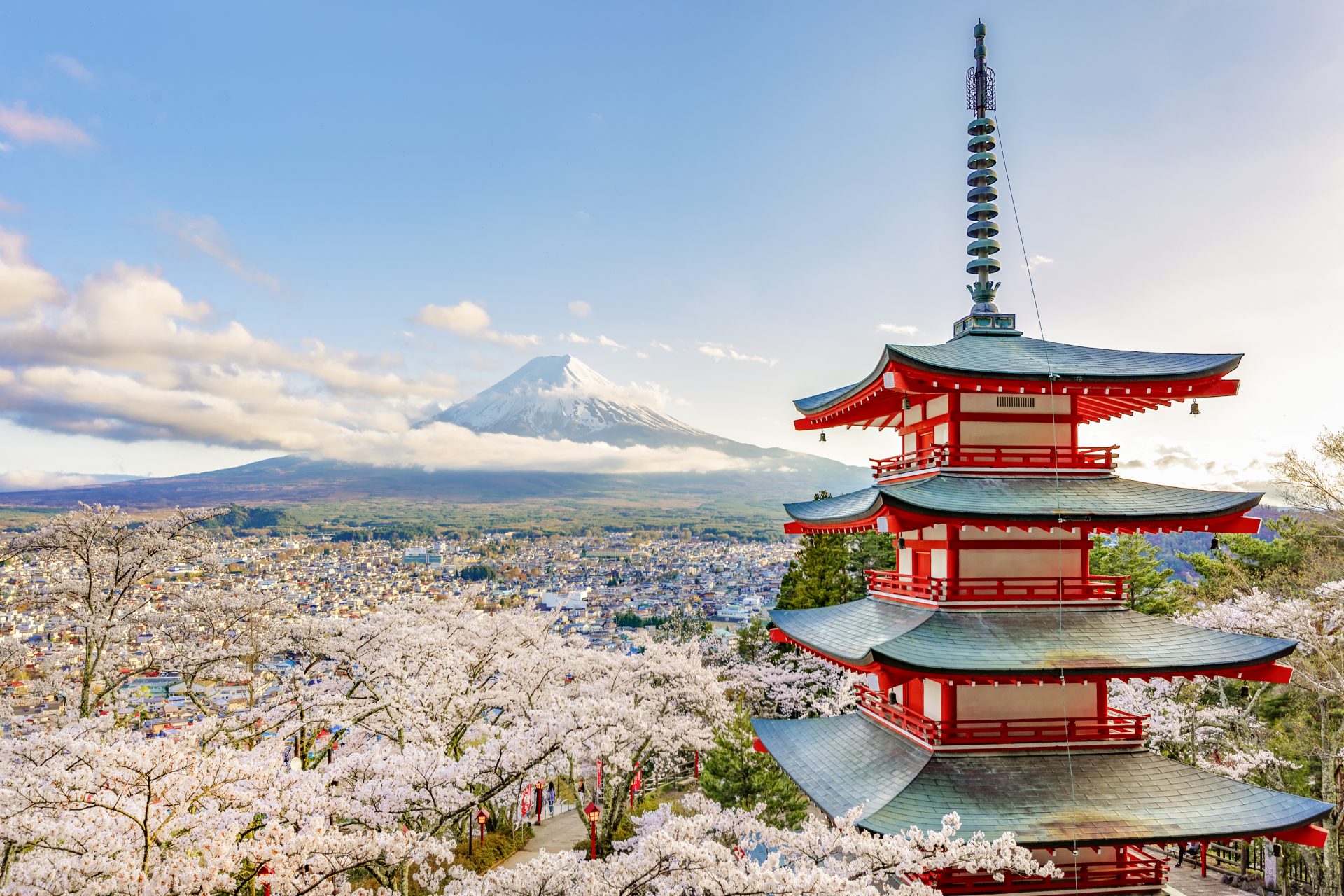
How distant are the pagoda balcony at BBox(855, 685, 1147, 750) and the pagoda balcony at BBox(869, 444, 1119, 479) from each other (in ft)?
10.3

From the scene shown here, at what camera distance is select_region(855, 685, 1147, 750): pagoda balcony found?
8484mm

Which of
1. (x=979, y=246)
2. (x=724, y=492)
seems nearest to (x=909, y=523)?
(x=979, y=246)

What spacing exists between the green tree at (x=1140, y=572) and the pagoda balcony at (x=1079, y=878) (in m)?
20.0

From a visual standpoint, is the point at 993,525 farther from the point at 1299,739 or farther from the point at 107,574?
the point at 107,574

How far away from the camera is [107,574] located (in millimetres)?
14656

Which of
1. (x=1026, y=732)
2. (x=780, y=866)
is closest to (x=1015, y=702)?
(x=1026, y=732)

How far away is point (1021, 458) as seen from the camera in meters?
9.32

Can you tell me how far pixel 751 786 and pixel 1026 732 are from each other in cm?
834

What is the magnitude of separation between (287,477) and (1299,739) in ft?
488

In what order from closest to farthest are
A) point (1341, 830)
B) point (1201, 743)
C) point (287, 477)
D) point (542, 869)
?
point (542, 869)
point (1341, 830)
point (1201, 743)
point (287, 477)

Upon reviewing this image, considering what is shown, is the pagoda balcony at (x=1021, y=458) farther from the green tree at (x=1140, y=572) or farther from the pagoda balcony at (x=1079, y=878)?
the green tree at (x=1140, y=572)

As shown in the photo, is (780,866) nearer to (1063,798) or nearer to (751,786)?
(1063,798)

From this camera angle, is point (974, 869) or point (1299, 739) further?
point (1299, 739)

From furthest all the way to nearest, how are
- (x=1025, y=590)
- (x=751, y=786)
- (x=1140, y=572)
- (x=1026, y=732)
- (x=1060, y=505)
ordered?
(x=1140, y=572)
(x=751, y=786)
(x=1025, y=590)
(x=1060, y=505)
(x=1026, y=732)
